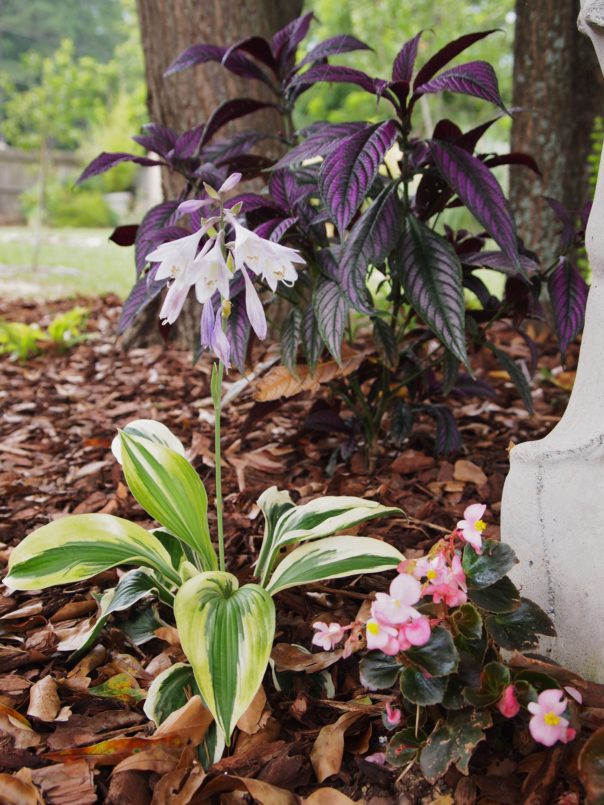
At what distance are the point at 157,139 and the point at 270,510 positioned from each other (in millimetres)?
1094

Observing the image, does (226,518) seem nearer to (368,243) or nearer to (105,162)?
(368,243)

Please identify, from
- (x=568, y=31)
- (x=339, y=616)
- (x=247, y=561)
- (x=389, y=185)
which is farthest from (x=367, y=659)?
(x=568, y=31)

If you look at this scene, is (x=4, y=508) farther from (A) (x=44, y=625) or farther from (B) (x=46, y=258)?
(B) (x=46, y=258)

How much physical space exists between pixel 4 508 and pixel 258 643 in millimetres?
1331

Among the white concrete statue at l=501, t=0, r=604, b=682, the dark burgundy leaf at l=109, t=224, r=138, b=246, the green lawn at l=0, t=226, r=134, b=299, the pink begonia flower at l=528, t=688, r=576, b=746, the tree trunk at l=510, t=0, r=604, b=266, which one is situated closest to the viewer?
the pink begonia flower at l=528, t=688, r=576, b=746

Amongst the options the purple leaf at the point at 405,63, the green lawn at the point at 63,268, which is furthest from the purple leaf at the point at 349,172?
the green lawn at the point at 63,268

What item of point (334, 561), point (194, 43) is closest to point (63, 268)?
point (194, 43)

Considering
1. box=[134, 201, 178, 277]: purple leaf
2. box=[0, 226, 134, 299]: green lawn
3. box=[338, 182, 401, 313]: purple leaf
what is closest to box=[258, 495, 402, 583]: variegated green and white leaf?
box=[338, 182, 401, 313]: purple leaf

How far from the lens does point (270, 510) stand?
177cm

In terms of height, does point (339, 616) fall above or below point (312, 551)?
below

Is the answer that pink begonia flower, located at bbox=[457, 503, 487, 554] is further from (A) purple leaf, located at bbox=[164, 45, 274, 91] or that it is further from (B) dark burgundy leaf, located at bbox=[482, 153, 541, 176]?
(A) purple leaf, located at bbox=[164, 45, 274, 91]

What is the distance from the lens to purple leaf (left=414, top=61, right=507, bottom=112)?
1613 mm

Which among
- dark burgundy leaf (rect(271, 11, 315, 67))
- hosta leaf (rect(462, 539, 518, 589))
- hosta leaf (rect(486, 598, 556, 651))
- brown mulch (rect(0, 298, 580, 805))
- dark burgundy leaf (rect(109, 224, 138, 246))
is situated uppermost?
dark burgundy leaf (rect(271, 11, 315, 67))

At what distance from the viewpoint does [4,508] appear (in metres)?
2.31
